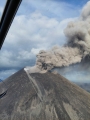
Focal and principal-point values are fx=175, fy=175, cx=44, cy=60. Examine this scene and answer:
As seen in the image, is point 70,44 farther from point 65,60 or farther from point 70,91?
point 70,91

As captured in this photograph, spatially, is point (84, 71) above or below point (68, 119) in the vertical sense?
above

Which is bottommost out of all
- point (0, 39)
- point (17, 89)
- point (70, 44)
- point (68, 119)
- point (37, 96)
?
point (68, 119)

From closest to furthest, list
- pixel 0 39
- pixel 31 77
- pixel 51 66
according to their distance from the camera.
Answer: pixel 0 39 → pixel 51 66 → pixel 31 77

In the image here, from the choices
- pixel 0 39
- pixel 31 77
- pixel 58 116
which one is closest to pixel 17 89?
pixel 31 77

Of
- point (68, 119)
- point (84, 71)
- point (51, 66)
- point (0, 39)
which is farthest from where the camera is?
point (51, 66)

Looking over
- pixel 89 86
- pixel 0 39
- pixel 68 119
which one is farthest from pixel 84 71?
pixel 0 39

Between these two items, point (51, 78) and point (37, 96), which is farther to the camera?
point (51, 78)
